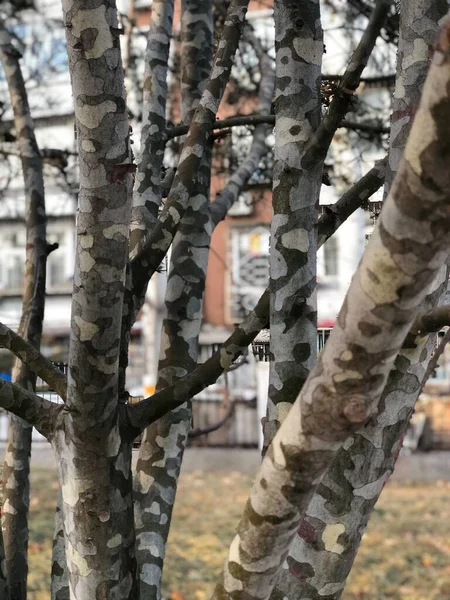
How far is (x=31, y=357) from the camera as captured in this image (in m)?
1.80

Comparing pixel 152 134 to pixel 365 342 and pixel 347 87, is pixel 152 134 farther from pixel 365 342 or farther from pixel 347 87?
pixel 365 342

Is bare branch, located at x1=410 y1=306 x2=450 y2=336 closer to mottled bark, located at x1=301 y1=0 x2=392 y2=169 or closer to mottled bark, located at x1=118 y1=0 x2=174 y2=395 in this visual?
mottled bark, located at x1=301 y1=0 x2=392 y2=169

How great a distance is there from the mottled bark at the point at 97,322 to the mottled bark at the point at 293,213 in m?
0.44

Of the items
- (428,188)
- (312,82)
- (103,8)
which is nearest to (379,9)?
(312,82)

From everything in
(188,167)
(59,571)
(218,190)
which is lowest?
(59,571)

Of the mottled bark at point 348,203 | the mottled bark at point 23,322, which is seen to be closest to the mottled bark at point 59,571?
the mottled bark at point 23,322

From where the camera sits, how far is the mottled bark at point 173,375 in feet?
7.72

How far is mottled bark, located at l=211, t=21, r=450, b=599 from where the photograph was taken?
3.18 feet

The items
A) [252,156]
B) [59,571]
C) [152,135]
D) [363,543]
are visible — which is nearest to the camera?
[59,571]

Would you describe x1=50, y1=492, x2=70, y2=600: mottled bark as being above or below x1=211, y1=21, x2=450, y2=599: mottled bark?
below

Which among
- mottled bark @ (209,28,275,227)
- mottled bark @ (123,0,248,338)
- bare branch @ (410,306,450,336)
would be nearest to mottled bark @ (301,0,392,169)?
mottled bark @ (123,0,248,338)

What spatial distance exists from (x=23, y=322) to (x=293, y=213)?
4.66ft

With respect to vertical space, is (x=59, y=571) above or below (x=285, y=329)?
below

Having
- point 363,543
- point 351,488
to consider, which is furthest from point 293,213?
point 363,543
